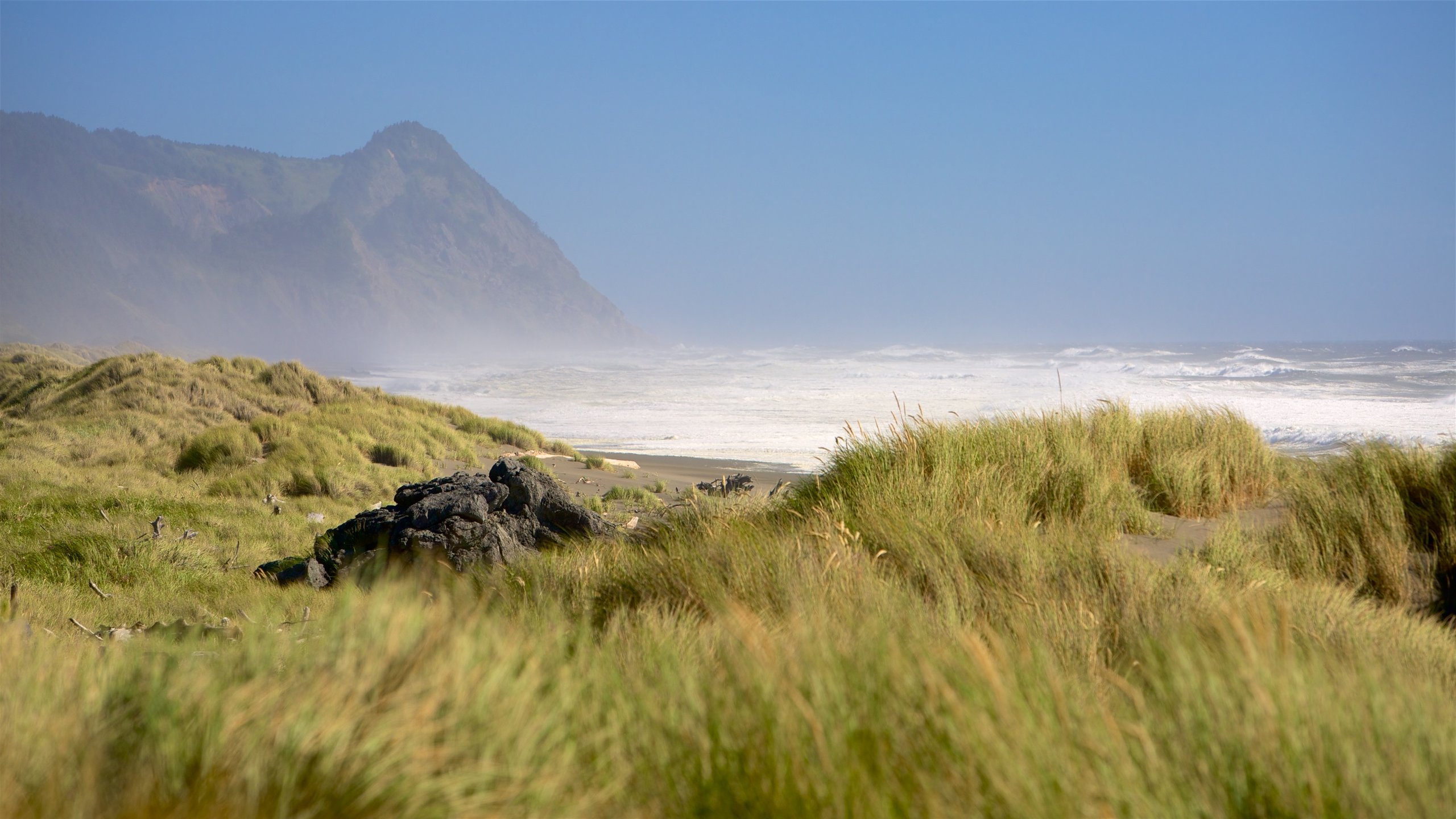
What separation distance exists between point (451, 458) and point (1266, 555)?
47.5 ft

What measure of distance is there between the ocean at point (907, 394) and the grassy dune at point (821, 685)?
5.10 feet

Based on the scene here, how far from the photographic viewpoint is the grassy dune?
1.51 meters

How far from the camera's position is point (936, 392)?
38938 millimetres

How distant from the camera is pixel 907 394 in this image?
39.1 m

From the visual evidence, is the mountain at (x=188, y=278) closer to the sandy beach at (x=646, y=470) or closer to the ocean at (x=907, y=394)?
the ocean at (x=907, y=394)

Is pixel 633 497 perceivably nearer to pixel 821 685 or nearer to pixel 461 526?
pixel 461 526

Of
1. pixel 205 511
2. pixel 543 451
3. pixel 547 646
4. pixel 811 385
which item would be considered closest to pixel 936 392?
pixel 811 385

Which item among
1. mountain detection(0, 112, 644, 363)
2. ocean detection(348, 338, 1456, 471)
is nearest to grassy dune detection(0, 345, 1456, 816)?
ocean detection(348, 338, 1456, 471)

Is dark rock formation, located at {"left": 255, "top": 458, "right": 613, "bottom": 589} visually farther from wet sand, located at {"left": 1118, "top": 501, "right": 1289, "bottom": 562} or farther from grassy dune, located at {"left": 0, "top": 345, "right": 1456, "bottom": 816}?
wet sand, located at {"left": 1118, "top": 501, "right": 1289, "bottom": 562}

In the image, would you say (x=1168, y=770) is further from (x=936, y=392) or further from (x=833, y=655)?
(x=936, y=392)

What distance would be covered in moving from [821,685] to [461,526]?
15.9 ft

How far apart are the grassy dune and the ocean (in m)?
1.55

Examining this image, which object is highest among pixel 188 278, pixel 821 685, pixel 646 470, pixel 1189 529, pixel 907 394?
pixel 188 278

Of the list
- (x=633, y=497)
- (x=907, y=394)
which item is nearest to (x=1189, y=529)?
(x=633, y=497)
